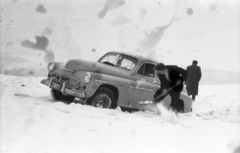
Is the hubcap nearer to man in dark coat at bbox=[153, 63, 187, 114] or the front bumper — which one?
the front bumper

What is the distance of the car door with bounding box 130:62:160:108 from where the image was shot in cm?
721

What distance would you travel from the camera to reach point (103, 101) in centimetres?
670

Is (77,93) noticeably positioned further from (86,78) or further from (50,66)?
(50,66)

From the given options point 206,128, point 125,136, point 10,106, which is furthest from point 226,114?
point 10,106

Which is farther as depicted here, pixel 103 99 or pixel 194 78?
pixel 194 78

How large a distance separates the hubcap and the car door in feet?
2.04

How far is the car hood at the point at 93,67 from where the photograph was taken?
267 inches

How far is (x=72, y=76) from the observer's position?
267 inches

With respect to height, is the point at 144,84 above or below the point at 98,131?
above

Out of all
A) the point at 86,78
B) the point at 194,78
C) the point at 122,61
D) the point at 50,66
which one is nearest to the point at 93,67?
the point at 86,78

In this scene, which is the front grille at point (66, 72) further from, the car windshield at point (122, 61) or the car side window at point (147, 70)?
the car side window at point (147, 70)

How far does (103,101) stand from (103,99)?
4 cm

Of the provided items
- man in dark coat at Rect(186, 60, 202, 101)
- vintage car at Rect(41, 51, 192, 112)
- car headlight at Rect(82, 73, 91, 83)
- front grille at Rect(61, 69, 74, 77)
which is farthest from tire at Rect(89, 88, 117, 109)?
man in dark coat at Rect(186, 60, 202, 101)

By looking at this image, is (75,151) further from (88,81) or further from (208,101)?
(208,101)
